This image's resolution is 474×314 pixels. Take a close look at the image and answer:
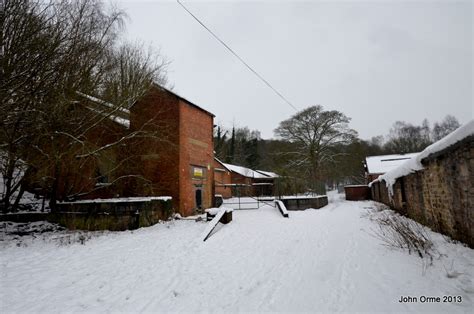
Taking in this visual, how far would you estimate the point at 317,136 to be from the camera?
33.1 meters

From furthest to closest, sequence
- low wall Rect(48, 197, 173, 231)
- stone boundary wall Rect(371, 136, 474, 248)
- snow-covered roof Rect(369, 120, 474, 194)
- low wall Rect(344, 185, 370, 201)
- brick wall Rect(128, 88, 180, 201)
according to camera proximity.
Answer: low wall Rect(344, 185, 370, 201)
brick wall Rect(128, 88, 180, 201)
low wall Rect(48, 197, 173, 231)
stone boundary wall Rect(371, 136, 474, 248)
snow-covered roof Rect(369, 120, 474, 194)

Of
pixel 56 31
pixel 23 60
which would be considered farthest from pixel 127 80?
pixel 23 60

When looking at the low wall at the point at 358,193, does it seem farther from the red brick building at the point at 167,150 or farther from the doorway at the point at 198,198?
the red brick building at the point at 167,150

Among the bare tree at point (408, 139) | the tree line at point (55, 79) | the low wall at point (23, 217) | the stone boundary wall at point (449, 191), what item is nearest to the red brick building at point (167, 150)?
the tree line at point (55, 79)

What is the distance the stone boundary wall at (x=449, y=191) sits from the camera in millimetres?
4891

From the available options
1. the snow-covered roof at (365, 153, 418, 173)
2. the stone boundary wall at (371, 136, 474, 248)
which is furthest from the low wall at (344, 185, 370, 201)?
the stone boundary wall at (371, 136, 474, 248)

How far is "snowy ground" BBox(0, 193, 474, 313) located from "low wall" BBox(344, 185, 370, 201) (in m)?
26.3

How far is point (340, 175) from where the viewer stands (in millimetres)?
34531

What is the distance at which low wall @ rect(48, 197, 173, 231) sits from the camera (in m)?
10.8

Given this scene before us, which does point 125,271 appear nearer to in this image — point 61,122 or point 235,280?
point 235,280

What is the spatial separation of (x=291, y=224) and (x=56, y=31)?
11.1m

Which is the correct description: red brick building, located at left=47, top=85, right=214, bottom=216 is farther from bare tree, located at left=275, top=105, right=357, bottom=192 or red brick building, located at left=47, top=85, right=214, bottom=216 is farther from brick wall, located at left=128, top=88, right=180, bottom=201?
bare tree, located at left=275, top=105, right=357, bottom=192

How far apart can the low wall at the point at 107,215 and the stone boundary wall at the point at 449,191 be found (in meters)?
10.1

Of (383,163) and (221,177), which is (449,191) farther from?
(383,163)
